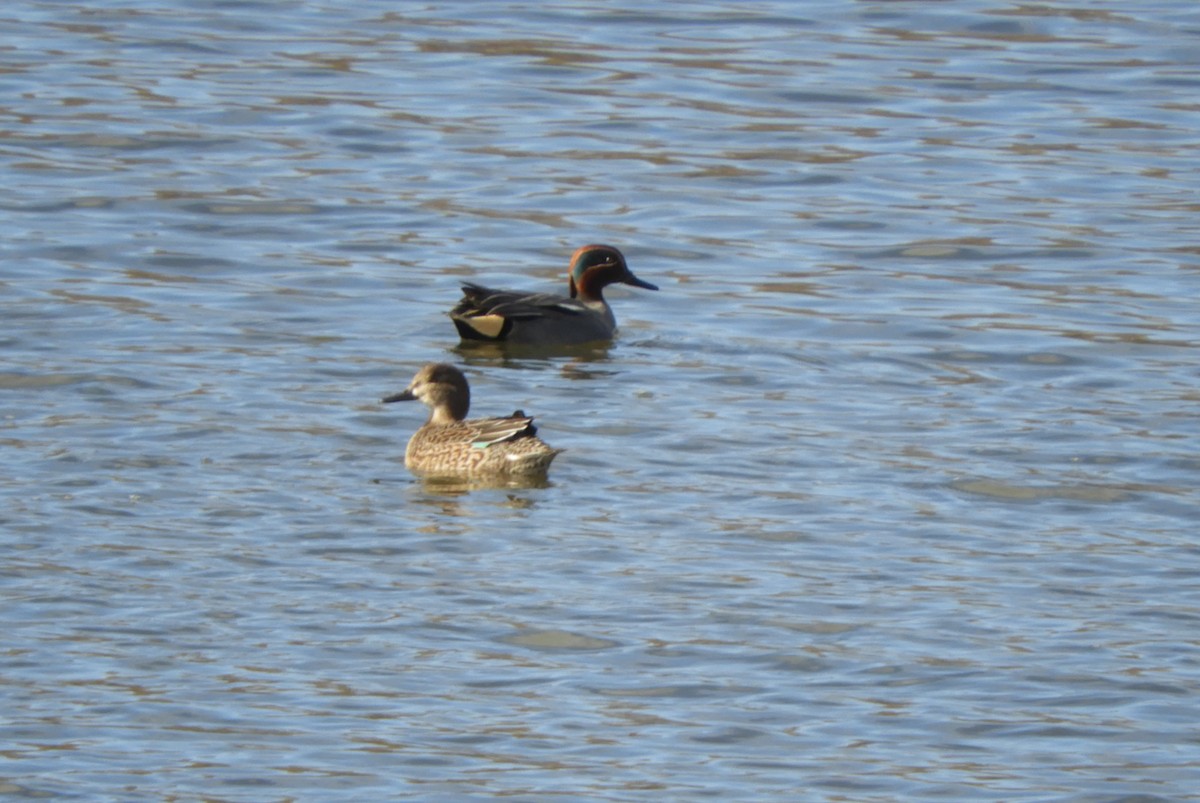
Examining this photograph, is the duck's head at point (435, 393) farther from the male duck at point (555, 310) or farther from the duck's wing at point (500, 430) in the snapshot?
the male duck at point (555, 310)

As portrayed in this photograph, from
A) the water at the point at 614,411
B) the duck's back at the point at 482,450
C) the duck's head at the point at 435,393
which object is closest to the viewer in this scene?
the water at the point at 614,411

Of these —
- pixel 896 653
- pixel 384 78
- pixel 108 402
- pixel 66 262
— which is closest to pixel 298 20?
pixel 384 78

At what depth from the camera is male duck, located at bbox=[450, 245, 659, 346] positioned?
14.7 metres

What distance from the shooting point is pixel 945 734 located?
8352 mm

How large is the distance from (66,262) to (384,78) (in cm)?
705

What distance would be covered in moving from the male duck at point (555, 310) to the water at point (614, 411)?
0.74 feet

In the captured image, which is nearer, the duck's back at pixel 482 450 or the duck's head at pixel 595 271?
the duck's back at pixel 482 450

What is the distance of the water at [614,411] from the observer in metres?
8.35

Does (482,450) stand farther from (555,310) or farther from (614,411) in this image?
(555,310)

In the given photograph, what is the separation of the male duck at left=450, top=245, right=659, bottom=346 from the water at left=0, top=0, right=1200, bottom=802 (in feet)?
0.74

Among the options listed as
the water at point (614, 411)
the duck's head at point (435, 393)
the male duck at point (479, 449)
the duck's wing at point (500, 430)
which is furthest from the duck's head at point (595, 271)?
the duck's wing at point (500, 430)

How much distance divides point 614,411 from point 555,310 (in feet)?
6.77

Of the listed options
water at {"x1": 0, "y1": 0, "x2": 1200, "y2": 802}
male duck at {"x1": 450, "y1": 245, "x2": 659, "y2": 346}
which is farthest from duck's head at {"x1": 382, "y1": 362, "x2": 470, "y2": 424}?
male duck at {"x1": 450, "y1": 245, "x2": 659, "y2": 346}

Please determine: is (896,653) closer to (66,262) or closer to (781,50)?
(66,262)
